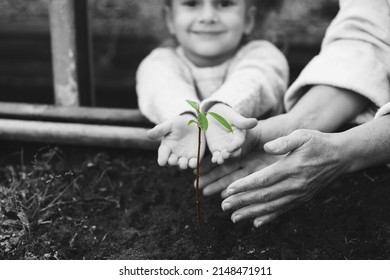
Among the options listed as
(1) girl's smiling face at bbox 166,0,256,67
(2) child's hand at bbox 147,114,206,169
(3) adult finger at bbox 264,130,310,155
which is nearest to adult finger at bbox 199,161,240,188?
(2) child's hand at bbox 147,114,206,169

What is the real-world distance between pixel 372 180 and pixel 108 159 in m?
1.03

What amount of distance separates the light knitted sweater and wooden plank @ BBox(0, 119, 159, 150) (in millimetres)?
103

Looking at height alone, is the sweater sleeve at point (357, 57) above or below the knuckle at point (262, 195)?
above

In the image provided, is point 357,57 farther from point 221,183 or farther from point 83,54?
point 83,54

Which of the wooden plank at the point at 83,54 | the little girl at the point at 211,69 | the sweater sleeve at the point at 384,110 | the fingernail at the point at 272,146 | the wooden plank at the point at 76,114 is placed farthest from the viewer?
the wooden plank at the point at 83,54

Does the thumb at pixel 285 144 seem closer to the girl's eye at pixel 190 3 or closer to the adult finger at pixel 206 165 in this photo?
the adult finger at pixel 206 165

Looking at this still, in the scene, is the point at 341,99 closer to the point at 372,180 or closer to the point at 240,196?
the point at 372,180

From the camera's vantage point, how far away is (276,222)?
1.74 meters

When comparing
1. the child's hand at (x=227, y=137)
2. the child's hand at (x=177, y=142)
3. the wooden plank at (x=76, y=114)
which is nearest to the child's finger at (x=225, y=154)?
the child's hand at (x=227, y=137)

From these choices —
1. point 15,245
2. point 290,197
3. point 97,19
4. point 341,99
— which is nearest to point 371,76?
point 341,99

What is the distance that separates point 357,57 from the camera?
6.39ft

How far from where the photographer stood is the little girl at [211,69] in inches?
78.5

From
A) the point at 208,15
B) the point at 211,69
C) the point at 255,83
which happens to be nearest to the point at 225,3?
the point at 208,15

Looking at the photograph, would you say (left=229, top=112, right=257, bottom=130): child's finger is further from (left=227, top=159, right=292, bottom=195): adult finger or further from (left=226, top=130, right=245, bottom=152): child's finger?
(left=227, top=159, right=292, bottom=195): adult finger
